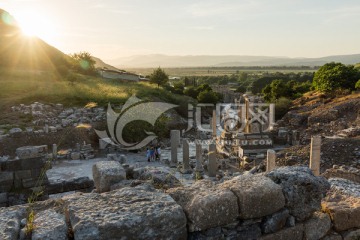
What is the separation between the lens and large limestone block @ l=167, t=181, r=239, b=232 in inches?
115

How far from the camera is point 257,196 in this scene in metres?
3.20

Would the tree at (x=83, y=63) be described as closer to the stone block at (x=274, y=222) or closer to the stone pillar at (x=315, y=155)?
the stone pillar at (x=315, y=155)

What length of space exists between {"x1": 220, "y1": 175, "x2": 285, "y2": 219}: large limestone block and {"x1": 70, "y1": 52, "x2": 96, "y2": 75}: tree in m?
51.2

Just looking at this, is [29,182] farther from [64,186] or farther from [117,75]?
[117,75]

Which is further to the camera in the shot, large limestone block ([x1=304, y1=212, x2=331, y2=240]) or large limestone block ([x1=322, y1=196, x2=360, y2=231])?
large limestone block ([x1=322, y1=196, x2=360, y2=231])

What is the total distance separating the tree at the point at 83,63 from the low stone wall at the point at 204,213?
5089 cm

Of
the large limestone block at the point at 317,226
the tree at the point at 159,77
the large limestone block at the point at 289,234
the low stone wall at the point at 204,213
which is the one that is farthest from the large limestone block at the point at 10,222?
the tree at the point at 159,77

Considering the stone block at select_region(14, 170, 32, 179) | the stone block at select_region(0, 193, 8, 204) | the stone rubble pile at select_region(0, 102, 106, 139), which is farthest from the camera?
the stone rubble pile at select_region(0, 102, 106, 139)

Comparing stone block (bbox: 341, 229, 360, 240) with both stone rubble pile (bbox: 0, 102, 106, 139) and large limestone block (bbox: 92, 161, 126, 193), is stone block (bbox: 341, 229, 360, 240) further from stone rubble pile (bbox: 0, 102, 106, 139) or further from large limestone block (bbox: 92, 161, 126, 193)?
stone rubble pile (bbox: 0, 102, 106, 139)

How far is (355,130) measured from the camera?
2064 cm

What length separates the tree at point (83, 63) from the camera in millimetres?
51750

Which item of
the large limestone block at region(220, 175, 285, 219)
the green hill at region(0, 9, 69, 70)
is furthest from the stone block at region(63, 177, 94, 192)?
the green hill at region(0, 9, 69, 70)

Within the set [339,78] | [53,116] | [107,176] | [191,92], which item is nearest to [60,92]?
[53,116]

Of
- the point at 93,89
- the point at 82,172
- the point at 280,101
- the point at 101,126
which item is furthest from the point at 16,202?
the point at 280,101
